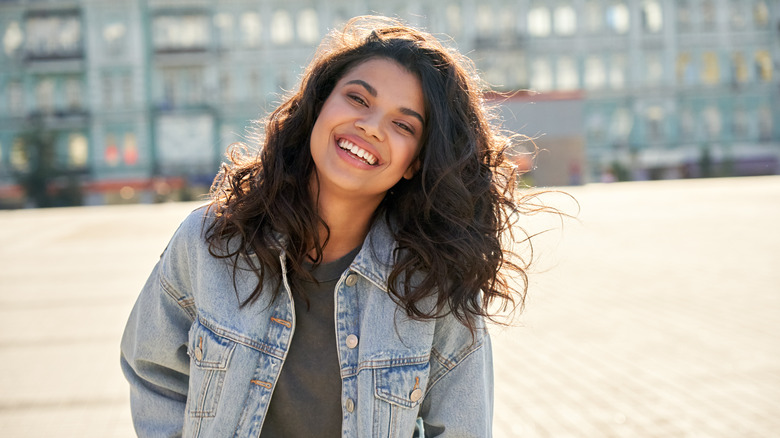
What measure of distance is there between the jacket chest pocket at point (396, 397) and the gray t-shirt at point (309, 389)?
0.13 metres

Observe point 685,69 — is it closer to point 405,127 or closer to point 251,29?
point 251,29

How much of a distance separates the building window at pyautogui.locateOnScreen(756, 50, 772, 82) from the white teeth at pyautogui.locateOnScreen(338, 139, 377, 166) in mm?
43841

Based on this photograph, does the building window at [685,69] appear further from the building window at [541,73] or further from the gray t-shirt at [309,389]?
the gray t-shirt at [309,389]

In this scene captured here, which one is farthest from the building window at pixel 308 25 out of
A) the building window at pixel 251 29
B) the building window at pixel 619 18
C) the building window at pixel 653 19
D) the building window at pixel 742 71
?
the building window at pixel 742 71

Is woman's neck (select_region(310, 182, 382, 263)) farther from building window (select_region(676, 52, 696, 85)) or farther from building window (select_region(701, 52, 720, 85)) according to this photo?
building window (select_region(701, 52, 720, 85))

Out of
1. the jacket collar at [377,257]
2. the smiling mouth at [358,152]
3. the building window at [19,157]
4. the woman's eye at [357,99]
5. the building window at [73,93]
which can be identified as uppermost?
the building window at [73,93]

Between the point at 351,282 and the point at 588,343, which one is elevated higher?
the point at 351,282

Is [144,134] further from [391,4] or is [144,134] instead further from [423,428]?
[423,428]

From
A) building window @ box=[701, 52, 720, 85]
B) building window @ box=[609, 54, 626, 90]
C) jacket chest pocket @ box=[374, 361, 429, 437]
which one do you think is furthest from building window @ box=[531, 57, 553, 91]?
jacket chest pocket @ box=[374, 361, 429, 437]

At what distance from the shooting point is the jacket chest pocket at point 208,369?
1.81m

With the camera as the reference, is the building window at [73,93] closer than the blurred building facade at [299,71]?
No

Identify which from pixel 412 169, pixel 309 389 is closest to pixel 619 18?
pixel 412 169

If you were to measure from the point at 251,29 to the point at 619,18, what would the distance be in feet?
63.0

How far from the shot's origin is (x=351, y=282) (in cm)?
190
